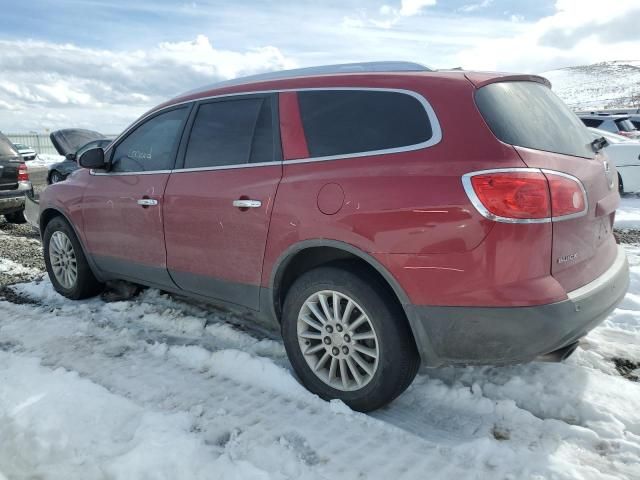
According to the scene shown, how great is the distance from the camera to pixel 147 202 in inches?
157

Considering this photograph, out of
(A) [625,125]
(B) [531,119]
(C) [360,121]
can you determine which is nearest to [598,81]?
(A) [625,125]

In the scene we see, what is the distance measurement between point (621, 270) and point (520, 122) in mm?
1081

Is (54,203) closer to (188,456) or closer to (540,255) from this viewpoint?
(188,456)

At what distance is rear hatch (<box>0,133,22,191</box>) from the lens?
8336 millimetres

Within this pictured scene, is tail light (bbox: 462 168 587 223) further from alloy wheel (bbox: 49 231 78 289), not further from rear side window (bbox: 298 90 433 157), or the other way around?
alloy wheel (bbox: 49 231 78 289)

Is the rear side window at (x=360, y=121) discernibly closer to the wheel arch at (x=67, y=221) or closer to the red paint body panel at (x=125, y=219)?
the red paint body panel at (x=125, y=219)

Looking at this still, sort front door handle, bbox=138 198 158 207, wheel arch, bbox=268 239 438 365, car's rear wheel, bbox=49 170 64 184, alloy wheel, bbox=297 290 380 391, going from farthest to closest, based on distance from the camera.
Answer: car's rear wheel, bbox=49 170 64 184, front door handle, bbox=138 198 158 207, alloy wheel, bbox=297 290 380 391, wheel arch, bbox=268 239 438 365

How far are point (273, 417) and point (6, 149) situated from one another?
305 inches

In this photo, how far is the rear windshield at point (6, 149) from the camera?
8.45 metres

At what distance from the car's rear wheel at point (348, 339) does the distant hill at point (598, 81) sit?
88256mm

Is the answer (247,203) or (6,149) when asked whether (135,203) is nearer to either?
(247,203)

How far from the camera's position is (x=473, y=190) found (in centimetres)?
244

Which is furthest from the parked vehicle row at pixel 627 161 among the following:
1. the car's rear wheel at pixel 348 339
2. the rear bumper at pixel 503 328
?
the car's rear wheel at pixel 348 339

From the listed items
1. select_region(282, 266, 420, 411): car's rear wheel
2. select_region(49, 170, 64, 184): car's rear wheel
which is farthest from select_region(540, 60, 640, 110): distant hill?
select_region(282, 266, 420, 411): car's rear wheel
